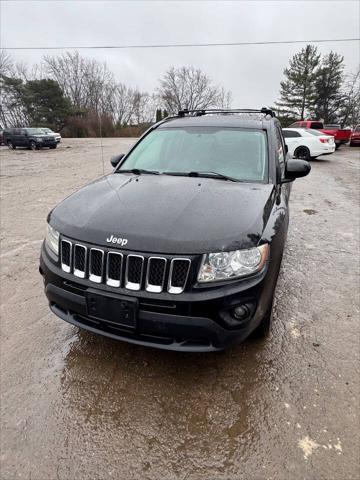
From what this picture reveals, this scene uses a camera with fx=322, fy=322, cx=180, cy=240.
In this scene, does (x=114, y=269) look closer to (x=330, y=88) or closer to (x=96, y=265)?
(x=96, y=265)

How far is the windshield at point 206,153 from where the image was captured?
2982 millimetres

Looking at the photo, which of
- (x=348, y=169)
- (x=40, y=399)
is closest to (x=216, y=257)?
(x=40, y=399)

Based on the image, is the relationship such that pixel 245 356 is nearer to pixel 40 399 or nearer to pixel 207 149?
pixel 40 399

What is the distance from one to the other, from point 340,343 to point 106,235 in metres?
2.12

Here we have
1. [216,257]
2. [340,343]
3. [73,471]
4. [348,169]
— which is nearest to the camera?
[73,471]

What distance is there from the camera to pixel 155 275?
192 centimetres

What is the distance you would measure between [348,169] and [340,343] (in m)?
12.3

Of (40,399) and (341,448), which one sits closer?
(341,448)

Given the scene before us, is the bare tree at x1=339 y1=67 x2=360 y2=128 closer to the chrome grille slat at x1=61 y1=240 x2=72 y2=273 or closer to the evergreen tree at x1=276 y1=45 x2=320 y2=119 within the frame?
the evergreen tree at x1=276 y1=45 x2=320 y2=119

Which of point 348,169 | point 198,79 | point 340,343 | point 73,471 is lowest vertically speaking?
point 73,471

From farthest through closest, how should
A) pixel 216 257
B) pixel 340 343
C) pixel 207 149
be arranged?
pixel 207 149 < pixel 340 343 < pixel 216 257

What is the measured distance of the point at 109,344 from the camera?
8.80 feet

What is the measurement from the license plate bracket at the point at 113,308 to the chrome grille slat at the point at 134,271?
0.26 feet

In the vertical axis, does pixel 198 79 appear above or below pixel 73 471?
above
